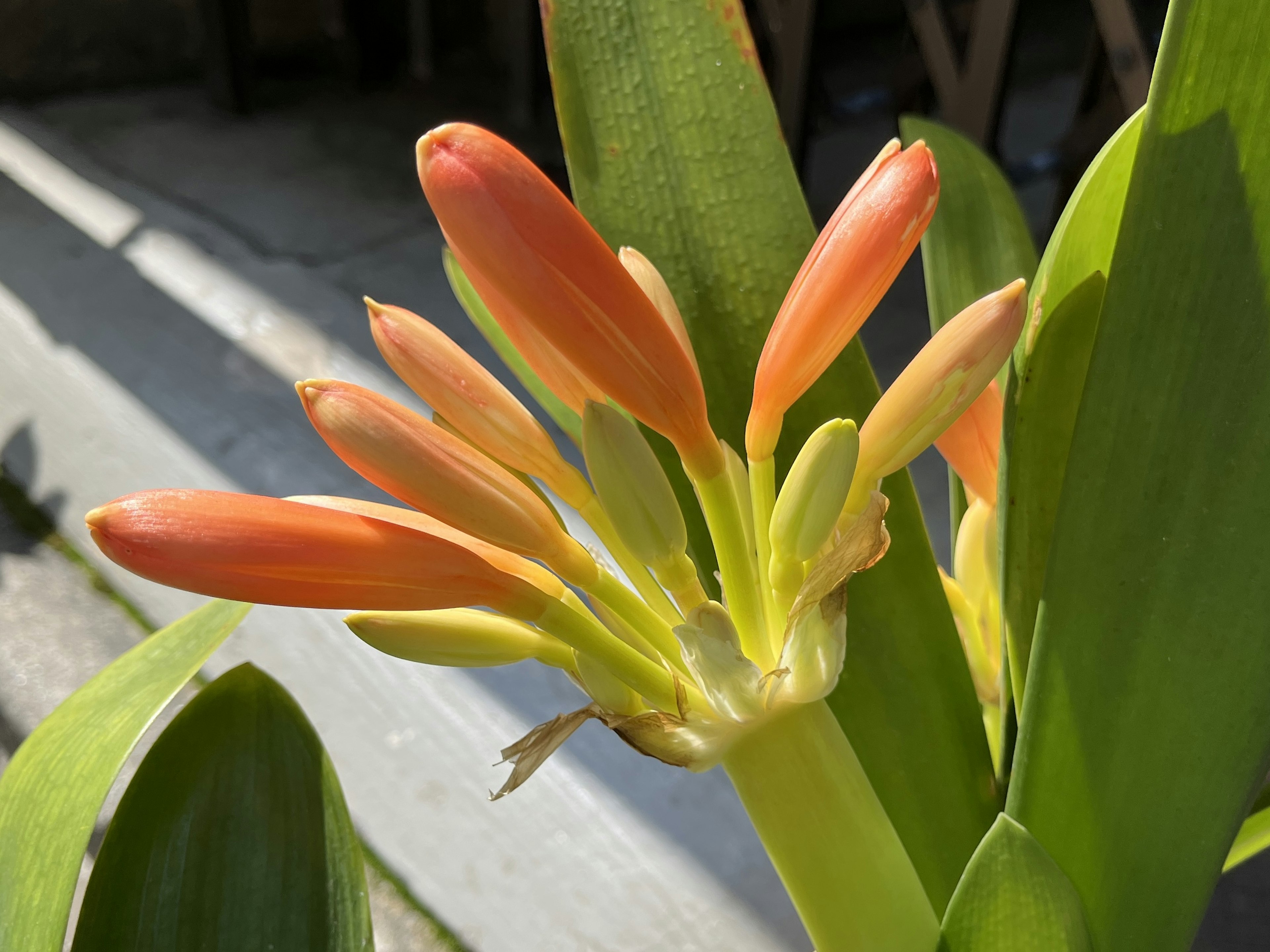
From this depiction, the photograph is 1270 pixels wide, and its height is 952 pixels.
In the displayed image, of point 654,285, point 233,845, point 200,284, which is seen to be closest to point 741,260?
point 654,285

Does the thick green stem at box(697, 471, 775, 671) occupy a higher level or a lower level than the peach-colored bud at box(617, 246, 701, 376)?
lower

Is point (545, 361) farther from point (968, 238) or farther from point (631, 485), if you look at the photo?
point (968, 238)

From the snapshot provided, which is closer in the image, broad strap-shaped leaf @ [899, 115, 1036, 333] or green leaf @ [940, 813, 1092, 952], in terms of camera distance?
green leaf @ [940, 813, 1092, 952]

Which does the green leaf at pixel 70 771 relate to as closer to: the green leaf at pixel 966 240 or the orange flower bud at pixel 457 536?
the orange flower bud at pixel 457 536

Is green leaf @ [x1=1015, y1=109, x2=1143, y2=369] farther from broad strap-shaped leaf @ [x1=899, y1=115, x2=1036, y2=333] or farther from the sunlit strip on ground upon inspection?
the sunlit strip on ground

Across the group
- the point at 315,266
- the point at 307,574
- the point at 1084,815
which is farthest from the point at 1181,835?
the point at 315,266

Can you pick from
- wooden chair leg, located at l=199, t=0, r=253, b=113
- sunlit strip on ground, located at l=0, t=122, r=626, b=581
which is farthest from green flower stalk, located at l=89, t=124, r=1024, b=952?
wooden chair leg, located at l=199, t=0, r=253, b=113
